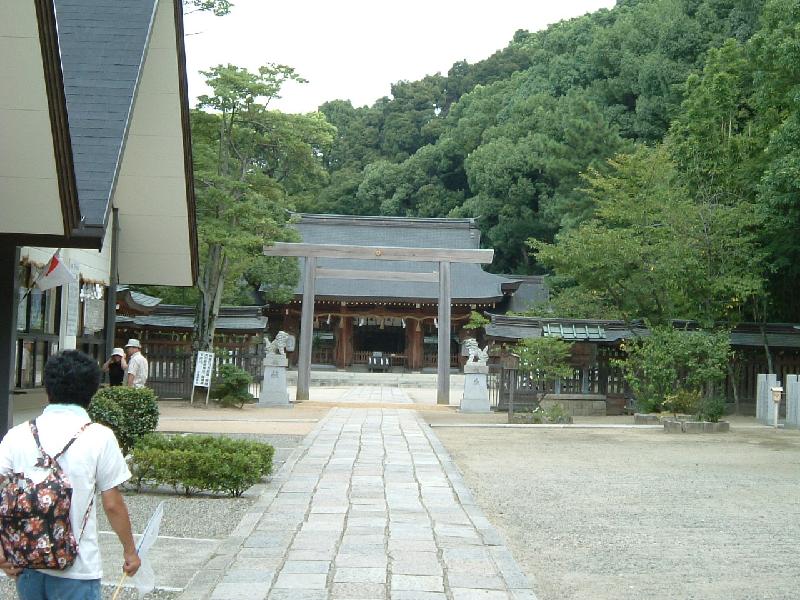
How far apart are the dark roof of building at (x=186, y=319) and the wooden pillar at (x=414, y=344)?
1368 cm

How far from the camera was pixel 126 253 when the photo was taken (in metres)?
11.9

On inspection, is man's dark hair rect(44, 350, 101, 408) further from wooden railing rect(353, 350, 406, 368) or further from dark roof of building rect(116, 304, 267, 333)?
wooden railing rect(353, 350, 406, 368)

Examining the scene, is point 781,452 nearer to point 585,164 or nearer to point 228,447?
point 228,447

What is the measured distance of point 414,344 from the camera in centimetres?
4047

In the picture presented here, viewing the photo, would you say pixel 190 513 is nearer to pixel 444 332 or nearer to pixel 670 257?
pixel 670 257

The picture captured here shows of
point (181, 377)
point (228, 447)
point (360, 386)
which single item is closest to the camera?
point (228, 447)

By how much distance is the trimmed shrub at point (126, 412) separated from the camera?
846 cm

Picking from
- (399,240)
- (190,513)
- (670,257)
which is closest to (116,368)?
→ (190,513)

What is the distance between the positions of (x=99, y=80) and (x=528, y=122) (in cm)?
4133

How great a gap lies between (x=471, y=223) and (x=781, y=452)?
31.4m

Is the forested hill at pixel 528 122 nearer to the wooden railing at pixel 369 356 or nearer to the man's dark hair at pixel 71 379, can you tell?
the wooden railing at pixel 369 356

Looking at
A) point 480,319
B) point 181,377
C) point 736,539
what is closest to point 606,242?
point 480,319

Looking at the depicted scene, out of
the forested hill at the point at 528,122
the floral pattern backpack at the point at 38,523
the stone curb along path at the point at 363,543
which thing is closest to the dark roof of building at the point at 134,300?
the stone curb along path at the point at 363,543

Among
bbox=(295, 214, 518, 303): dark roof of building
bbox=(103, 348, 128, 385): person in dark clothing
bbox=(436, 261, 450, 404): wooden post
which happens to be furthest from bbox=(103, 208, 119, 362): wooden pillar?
bbox=(295, 214, 518, 303): dark roof of building
